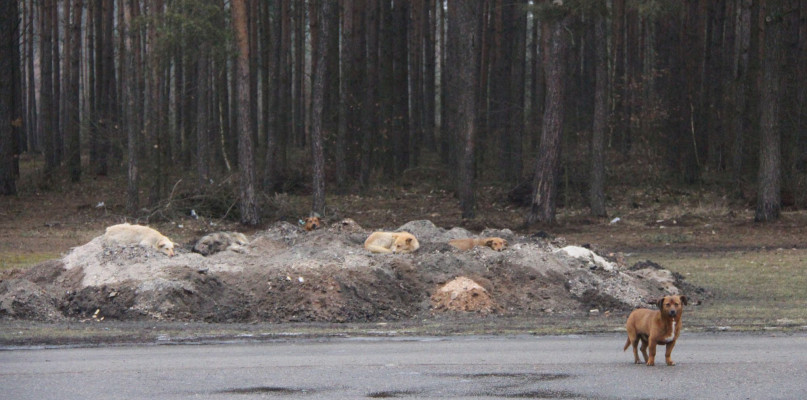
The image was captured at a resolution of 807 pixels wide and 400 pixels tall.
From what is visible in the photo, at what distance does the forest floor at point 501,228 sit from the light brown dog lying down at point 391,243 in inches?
133

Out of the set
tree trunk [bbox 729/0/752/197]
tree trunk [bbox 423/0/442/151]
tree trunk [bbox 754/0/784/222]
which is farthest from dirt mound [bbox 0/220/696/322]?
tree trunk [bbox 423/0/442/151]

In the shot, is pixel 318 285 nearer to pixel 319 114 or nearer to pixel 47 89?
pixel 319 114

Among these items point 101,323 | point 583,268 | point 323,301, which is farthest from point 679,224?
point 101,323

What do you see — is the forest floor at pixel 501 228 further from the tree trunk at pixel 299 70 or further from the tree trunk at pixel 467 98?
the tree trunk at pixel 299 70

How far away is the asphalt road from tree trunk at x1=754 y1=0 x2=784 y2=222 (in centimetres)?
1594

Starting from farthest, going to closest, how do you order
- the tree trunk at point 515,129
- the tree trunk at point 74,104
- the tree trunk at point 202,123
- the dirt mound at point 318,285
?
the tree trunk at point 74,104
the tree trunk at point 515,129
the tree trunk at point 202,123
the dirt mound at point 318,285

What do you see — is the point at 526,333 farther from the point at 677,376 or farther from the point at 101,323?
the point at 101,323

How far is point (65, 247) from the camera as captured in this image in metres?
24.5

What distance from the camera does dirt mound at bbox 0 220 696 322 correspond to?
15.0 metres

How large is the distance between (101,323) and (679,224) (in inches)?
768

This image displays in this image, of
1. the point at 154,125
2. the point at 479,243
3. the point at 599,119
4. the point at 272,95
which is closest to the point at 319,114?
the point at 154,125

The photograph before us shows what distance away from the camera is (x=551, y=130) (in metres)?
28.5

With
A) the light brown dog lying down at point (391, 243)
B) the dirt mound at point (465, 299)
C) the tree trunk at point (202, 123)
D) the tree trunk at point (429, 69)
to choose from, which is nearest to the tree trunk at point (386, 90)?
the tree trunk at point (429, 69)

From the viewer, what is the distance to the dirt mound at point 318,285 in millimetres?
15016
